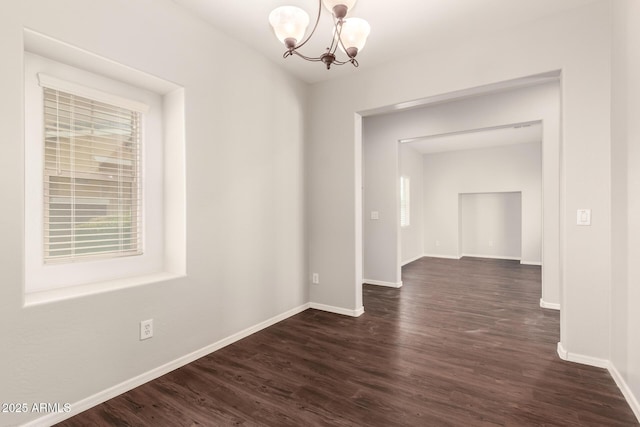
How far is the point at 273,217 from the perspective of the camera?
351cm

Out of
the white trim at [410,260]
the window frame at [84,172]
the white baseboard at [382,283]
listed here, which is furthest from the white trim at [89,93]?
the white trim at [410,260]

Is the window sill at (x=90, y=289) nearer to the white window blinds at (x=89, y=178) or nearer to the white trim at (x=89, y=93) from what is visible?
the white window blinds at (x=89, y=178)

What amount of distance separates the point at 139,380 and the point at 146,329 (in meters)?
0.35

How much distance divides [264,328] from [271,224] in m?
1.10

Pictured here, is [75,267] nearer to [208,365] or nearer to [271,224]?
[208,365]

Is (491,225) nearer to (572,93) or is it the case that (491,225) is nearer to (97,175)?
(572,93)

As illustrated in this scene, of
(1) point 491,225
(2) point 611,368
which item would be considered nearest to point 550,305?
(2) point 611,368

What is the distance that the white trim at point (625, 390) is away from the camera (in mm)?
1904

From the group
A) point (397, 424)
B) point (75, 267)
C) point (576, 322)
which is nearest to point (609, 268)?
point (576, 322)

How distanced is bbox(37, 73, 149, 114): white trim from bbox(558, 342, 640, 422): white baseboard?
391 cm

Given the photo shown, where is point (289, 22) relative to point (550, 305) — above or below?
above

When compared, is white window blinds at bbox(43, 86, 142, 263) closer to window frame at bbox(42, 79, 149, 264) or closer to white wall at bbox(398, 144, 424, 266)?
window frame at bbox(42, 79, 149, 264)

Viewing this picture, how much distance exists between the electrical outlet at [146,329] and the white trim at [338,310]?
6.85 ft

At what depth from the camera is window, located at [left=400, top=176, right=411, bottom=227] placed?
739 centimetres
